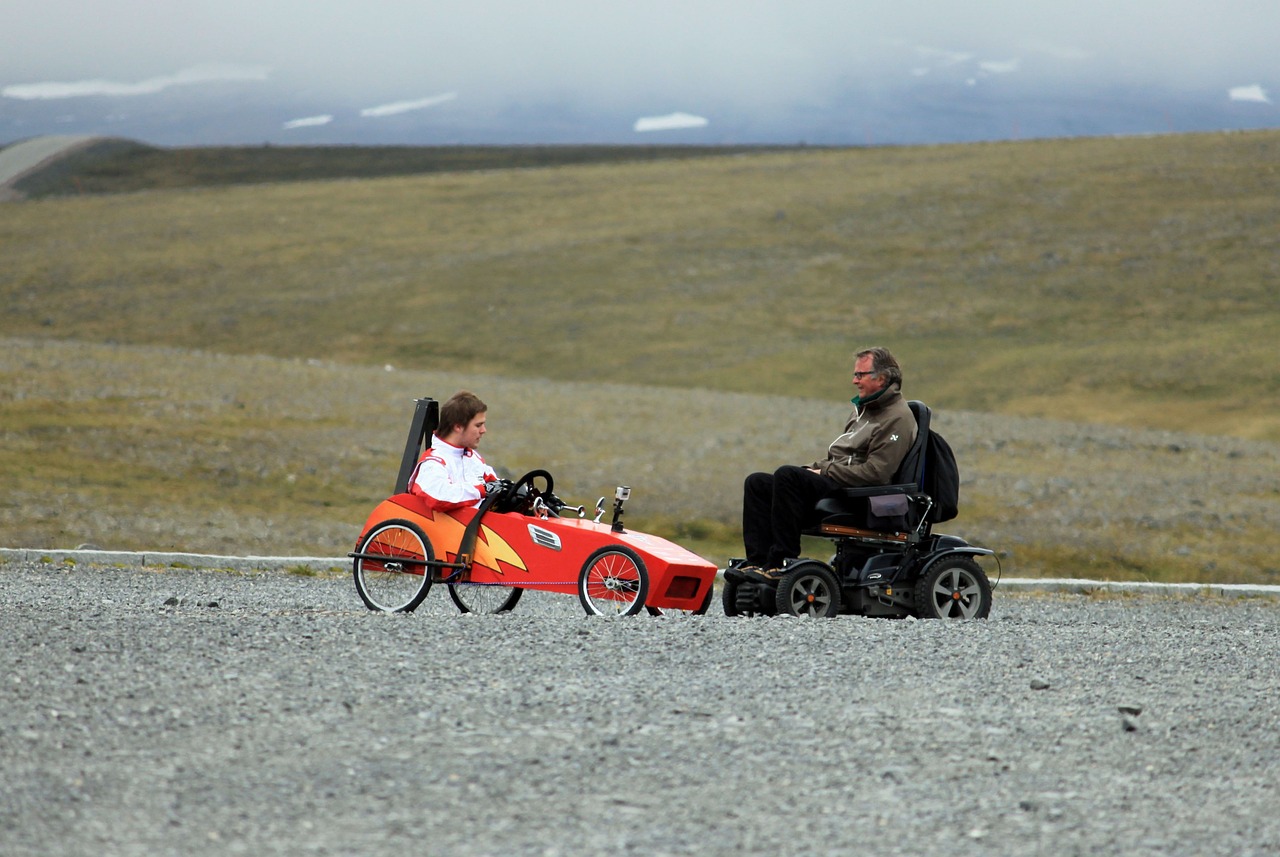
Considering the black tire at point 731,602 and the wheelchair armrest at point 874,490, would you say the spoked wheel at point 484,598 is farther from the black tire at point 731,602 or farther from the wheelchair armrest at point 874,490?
the wheelchair armrest at point 874,490

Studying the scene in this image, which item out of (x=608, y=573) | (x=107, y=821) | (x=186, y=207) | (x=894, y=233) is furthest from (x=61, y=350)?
(x=186, y=207)

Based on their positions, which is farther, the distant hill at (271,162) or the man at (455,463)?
the distant hill at (271,162)

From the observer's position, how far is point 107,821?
4.80m

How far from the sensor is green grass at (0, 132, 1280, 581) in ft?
61.8

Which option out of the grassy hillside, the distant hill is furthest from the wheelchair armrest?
the distant hill

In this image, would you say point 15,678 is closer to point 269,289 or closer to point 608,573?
point 608,573

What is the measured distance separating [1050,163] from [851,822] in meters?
68.0

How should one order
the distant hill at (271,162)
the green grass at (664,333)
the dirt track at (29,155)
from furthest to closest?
the distant hill at (271,162)
the dirt track at (29,155)
the green grass at (664,333)

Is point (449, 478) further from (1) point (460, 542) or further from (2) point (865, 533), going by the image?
(2) point (865, 533)

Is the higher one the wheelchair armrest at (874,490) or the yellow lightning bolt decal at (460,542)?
the wheelchair armrest at (874,490)

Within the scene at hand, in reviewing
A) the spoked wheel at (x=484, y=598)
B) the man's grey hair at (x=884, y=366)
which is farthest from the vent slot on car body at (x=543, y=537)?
the man's grey hair at (x=884, y=366)

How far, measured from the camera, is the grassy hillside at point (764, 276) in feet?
135

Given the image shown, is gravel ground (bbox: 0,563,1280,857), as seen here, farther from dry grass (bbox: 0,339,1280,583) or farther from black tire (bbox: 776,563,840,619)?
dry grass (bbox: 0,339,1280,583)

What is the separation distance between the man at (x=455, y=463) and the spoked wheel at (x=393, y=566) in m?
0.29
